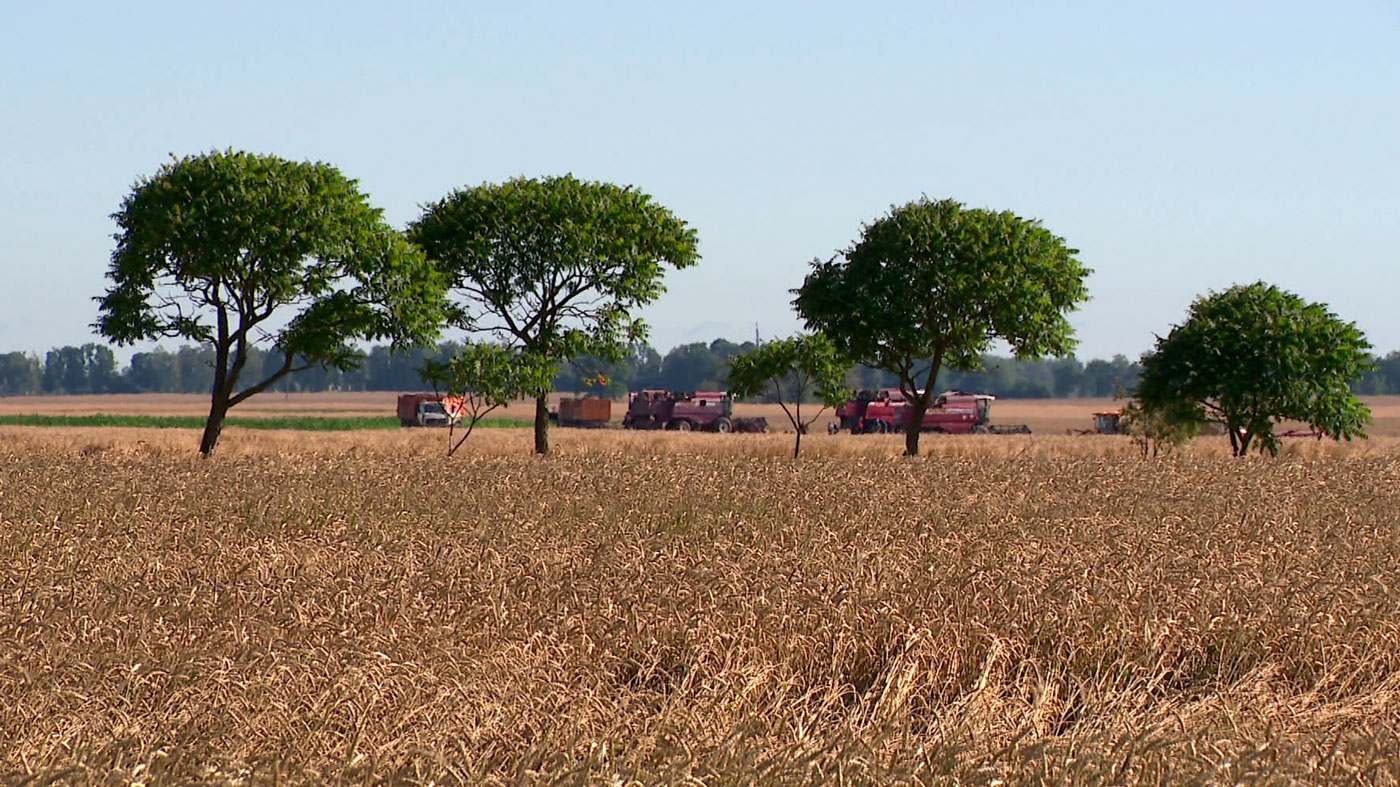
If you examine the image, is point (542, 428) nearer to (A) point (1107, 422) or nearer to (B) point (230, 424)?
(A) point (1107, 422)

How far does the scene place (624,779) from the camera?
13.7 feet

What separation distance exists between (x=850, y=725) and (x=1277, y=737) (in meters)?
1.44

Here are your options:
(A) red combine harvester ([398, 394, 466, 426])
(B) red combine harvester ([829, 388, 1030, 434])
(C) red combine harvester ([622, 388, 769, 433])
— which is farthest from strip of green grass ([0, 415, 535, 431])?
(B) red combine harvester ([829, 388, 1030, 434])

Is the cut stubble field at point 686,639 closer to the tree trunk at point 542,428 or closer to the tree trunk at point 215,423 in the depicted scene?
the tree trunk at point 215,423

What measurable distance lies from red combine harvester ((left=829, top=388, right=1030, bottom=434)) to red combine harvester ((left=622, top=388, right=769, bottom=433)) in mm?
5221

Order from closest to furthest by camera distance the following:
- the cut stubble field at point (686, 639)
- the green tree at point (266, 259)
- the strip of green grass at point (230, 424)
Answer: the cut stubble field at point (686, 639), the green tree at point (266, 259), the strip of green grass at point (230, 424)

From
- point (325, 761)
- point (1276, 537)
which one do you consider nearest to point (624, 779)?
point (325, 761)

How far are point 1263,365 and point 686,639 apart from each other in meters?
37.4

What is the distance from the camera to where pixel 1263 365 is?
4106 cm

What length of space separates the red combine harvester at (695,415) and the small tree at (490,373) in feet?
134

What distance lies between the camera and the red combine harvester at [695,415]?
274 feet

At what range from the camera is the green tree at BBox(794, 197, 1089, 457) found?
4184cm

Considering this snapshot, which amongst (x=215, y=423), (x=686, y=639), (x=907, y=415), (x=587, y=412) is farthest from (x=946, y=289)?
(x=587, y=412)

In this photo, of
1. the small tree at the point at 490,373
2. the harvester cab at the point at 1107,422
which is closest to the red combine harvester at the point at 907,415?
the harvester cab at the point at 1107,422
